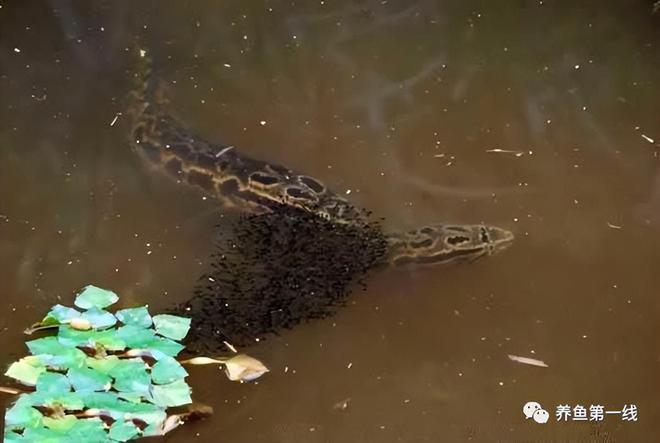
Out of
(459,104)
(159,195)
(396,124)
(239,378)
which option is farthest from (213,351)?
(459,104)

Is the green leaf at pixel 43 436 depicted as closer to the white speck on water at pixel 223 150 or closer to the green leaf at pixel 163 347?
the green leaf at pixel 163 347

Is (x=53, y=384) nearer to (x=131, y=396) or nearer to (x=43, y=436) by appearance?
(x=43, y=436)

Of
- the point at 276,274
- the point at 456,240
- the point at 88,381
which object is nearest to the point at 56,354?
the point at 88,381

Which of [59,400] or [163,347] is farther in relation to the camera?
[163,347]

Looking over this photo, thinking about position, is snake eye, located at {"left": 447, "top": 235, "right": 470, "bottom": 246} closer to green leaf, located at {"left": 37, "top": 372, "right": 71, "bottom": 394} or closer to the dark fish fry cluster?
the dark fish fry cluster

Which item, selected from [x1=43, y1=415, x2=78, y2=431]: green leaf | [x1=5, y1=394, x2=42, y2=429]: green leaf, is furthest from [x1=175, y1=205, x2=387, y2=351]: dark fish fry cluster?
[x1=5, y1=394, x2=42, y2=429]: green leaf

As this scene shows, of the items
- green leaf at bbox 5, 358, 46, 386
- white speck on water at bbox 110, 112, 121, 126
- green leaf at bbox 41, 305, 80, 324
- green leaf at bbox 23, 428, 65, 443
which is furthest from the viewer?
white speck on water at bbox 110, 112, 121, 126

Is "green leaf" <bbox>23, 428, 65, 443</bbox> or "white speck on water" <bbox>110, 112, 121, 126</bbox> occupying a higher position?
"white speck on water" <bbox>110, 112, 121, 126</bbox>
